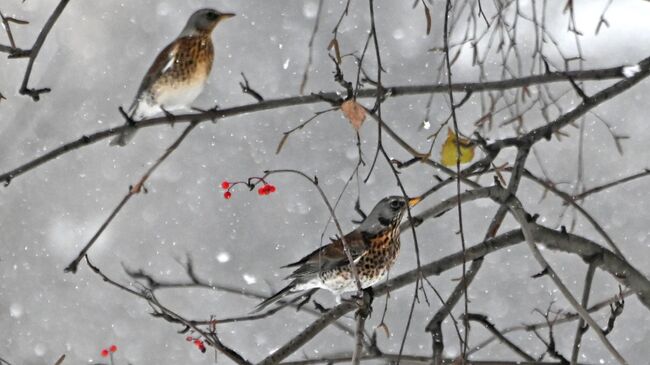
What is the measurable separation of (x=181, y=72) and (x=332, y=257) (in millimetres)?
893

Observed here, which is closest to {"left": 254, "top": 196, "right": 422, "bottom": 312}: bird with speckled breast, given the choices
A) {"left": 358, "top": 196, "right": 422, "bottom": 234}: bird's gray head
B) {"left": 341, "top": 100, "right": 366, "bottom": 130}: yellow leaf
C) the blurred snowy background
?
{"left": 358, "top": 196, "right": 422, "bottom": 234}: bird's gray head

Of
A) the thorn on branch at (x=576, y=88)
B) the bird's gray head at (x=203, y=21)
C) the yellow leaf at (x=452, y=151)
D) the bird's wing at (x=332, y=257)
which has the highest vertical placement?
the bird's gray head at (x=203, y=21)

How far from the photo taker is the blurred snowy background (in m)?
5.57

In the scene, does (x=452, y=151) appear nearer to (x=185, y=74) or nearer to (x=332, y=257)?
(x=332, y=257)

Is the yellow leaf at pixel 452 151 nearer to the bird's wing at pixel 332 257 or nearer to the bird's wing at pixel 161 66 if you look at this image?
the bird's wing at pixel 332 257

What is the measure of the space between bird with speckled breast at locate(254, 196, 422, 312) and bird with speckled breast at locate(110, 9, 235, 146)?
79 centimetres

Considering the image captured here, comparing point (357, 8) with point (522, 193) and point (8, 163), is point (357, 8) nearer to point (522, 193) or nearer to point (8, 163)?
point (522, 193)

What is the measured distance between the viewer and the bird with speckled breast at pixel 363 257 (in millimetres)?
2617

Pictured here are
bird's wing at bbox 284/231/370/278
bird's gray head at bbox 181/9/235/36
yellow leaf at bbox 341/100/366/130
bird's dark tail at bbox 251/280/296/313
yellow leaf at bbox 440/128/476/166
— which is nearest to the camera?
yellow leaf at bbox 341/100/366/130

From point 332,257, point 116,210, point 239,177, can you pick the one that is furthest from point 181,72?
point 239,177

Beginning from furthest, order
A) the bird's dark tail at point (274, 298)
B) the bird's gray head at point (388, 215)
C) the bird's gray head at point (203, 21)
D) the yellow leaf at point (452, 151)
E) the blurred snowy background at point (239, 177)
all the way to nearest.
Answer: the blurred snowy background at point (239, 177)
the bird's gray head at point (203, 21)
the bird's gray head at point (388, 215)
the bird's dark tail at point (274, 298)
the yellow leaf at point (452, 151)

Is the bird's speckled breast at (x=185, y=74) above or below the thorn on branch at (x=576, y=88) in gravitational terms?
above

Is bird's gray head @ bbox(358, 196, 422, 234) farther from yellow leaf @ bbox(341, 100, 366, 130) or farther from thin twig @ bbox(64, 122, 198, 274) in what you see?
yellow leaf @ bbox(341, 100, 366, 130)

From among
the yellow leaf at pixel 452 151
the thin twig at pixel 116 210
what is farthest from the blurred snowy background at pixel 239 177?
the thin twig at pixel 116 210
